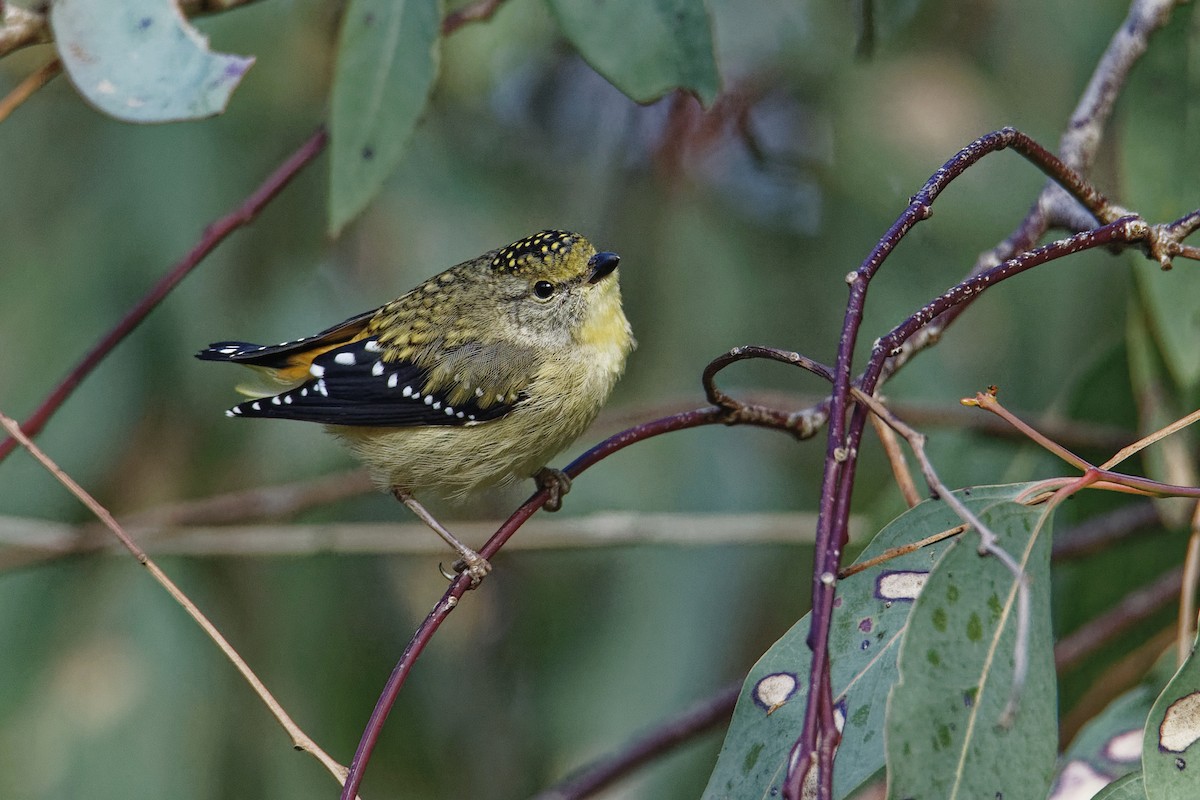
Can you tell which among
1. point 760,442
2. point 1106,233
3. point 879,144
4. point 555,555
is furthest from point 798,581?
point 1106,233

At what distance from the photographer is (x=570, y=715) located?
3.25 metres

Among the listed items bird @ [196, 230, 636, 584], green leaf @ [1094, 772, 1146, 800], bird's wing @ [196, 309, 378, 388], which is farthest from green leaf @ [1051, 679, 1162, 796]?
bird's wing @ [196, 309, 378, 388]

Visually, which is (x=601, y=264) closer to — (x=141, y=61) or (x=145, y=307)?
(x=145, y=307)

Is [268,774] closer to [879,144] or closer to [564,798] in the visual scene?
[564,798]

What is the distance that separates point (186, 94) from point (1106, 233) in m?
1.33

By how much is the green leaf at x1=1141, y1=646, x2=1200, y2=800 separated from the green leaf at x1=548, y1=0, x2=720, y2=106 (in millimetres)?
1148

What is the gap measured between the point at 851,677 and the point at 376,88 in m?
1.28

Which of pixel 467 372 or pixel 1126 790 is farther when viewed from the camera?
pixel 467 372

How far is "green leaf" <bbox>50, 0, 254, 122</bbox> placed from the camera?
1.92 metres

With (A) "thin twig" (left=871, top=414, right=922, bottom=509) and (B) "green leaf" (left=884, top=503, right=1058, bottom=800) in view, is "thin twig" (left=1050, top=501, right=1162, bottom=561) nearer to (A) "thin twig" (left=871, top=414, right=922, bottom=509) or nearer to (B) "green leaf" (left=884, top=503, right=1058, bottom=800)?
(A) "thin twig" (left=871, top=414, right=922, bottom=509)

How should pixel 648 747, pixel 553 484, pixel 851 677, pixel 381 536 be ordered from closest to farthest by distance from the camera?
pixel 851 677, pixel 553 484, pixel 648 747, pixel 381 536

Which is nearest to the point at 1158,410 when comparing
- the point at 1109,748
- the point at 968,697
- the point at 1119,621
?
the point at 1119,621

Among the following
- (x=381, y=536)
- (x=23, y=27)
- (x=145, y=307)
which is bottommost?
(x=381, y=536)

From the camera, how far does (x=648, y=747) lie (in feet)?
8.43
